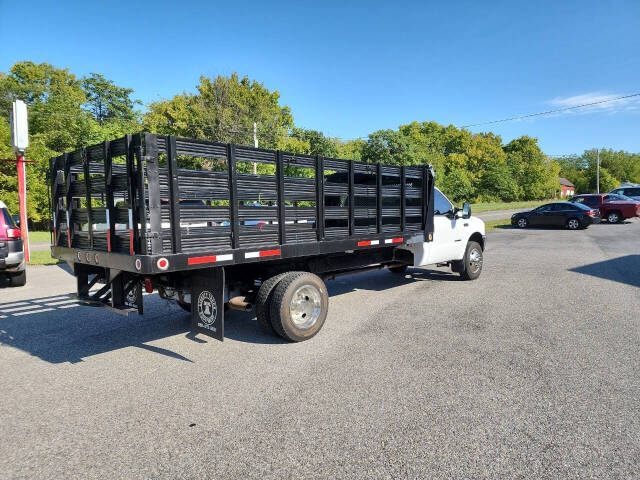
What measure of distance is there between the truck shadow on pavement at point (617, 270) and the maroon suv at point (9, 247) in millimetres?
12016

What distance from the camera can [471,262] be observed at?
9.02 meters

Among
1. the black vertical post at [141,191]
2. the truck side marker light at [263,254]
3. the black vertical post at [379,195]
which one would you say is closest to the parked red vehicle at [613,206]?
the black vertical post at [379,195]

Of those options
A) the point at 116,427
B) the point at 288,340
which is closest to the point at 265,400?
the point at 116,427

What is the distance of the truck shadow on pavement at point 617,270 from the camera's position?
918 cm

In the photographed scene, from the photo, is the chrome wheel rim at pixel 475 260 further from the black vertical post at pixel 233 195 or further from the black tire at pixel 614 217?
the black tire at pixel 614 217

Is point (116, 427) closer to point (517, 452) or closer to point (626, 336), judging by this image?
point (517, 452)

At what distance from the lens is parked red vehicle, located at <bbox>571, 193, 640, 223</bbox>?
2505cm

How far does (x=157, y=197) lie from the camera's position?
3.95m

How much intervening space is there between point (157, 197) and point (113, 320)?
127 inches

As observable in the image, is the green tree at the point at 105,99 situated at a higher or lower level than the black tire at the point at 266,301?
higher

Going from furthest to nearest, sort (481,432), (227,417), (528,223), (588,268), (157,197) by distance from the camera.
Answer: (528,223)
(588,268)
(157,197)
(227,417)
(481,432)

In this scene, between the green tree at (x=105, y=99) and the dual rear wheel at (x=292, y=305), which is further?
the green tree at (x=105, y=99)

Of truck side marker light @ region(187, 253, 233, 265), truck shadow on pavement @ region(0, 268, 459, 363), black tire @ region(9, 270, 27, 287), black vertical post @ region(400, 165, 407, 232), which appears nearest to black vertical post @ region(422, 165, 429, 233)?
black vertical post @ region(400, 165, 407, 232)

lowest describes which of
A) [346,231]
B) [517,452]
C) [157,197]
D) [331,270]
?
[517,452]
